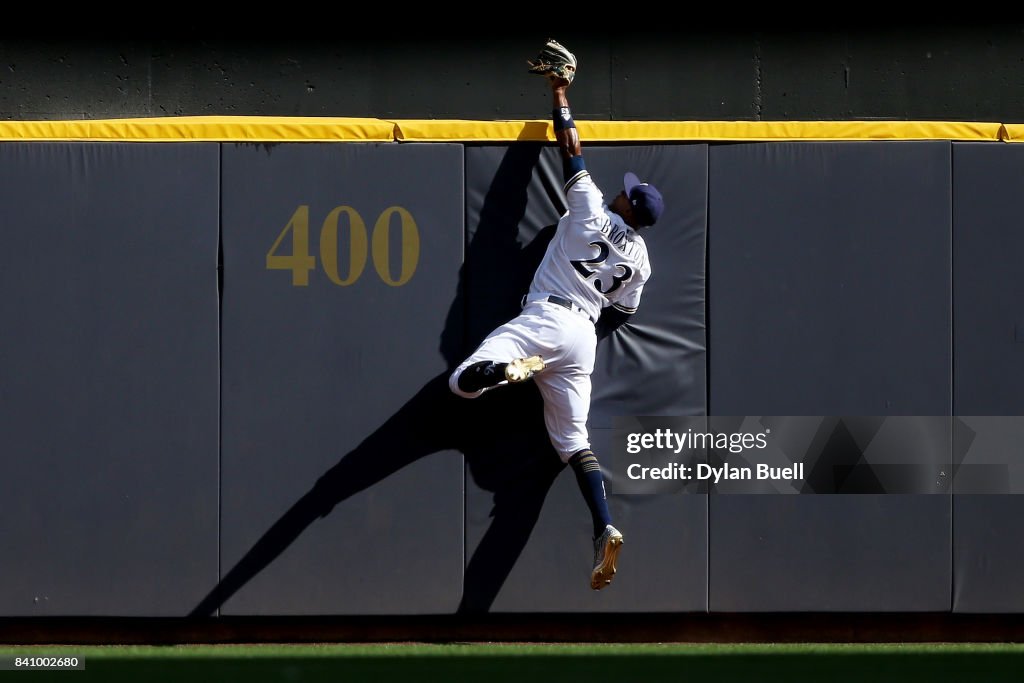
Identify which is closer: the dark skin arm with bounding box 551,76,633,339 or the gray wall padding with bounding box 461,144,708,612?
the dark skin arm with bounding box 551,76,633,339

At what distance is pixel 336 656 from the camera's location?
5504mm

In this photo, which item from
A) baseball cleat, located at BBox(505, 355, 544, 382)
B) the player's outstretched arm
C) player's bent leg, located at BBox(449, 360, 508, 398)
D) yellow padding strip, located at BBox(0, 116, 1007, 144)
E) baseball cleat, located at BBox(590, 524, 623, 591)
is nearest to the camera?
baseball cleat, located at BBox(505, 355, 544, 382)

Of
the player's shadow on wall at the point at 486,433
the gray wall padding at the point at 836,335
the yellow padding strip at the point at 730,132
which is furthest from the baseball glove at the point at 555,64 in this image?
the gray wall padding at the point at 836,335

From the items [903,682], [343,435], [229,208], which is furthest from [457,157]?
[903,682]

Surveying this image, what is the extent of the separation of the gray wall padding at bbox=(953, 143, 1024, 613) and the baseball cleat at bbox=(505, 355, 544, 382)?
→ 2.35 metres

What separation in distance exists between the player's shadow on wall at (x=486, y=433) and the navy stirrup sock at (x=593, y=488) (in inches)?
10.3

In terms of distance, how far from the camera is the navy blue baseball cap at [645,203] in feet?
18.0

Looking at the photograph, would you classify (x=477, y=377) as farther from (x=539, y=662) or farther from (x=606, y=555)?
(x=539, y=662)

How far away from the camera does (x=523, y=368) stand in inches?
201

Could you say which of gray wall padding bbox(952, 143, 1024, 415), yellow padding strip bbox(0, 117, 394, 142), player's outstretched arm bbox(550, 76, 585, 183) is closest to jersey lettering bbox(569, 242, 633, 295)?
player's outstretched arm bbox(550, 76, 585, 183)

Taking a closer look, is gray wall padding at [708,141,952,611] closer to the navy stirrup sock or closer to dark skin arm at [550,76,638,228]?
dark skin arm at [550,76,638,228]

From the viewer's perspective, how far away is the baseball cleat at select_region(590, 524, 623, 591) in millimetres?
5297

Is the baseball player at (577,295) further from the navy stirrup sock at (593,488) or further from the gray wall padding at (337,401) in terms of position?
the gray wall padding at (337,401)

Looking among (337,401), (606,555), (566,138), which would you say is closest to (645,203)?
(566,138)
